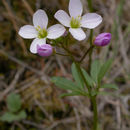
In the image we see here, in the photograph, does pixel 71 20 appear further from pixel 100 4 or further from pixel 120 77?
pixel 100 4

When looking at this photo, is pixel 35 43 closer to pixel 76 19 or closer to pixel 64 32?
pixel 64 32

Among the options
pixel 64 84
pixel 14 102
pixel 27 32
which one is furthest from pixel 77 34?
pixel 14 102

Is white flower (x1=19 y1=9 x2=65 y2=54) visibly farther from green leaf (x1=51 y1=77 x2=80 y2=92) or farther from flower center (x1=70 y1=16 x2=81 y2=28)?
green leaf (x1=51 y1=77 x2=80 y2=92)

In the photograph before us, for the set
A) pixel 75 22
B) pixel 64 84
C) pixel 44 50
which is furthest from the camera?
pixel 64 84

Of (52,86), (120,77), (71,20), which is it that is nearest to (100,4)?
(120,77)

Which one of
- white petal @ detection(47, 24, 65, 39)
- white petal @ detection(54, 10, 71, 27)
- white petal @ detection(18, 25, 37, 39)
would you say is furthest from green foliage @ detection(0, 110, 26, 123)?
white petal @ detection(54, 10, 71, 27)

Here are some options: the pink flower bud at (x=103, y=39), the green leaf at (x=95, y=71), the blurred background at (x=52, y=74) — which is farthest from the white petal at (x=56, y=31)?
the blurred background at (x=52, y=74)
